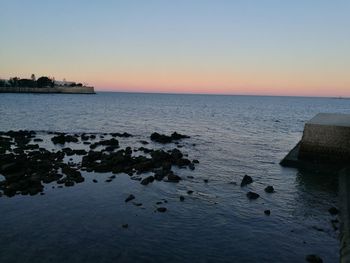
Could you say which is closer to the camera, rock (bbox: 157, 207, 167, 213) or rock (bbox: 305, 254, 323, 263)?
rock (bbox: 305, 254, 323, 263)

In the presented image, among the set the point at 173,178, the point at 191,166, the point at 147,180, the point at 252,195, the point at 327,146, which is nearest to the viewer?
the point at 252,195

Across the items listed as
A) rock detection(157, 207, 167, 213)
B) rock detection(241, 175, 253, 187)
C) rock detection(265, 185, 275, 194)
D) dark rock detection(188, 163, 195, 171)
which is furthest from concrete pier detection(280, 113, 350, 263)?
rock detection(157, 207, 167, 213)

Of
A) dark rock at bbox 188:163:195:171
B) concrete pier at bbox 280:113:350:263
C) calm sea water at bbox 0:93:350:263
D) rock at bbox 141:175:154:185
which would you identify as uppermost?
concrete pier at bbox 280:113:350:263

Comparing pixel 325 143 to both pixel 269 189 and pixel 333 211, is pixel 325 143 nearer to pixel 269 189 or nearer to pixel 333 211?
pixel 269 189

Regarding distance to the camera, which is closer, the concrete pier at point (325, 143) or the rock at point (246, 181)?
the rock at point (246, 181)

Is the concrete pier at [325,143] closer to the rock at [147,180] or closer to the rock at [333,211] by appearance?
the rock at [333,211]

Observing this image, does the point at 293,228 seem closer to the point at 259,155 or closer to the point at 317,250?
the point at 317,250

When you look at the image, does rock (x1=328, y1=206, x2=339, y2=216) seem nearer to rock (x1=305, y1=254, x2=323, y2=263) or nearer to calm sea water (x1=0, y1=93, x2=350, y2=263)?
calm sea water (x1=0, y1=93, x2=350, y2=263)

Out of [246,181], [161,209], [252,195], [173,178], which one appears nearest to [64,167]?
[173,178]

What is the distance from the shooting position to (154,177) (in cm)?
2198

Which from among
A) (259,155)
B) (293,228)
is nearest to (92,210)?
(293,228)

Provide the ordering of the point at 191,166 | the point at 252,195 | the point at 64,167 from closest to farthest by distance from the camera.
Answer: the point at 252,195, the point at 64,167, the point at 191,166

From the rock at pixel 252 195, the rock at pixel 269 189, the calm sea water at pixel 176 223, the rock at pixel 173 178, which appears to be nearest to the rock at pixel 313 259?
the calm sea water at pixel 176 223

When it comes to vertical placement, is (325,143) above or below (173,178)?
above
